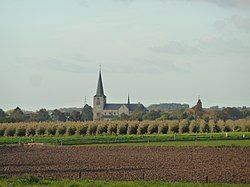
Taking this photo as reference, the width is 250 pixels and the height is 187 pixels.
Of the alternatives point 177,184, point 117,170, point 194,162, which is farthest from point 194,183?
point 194,162

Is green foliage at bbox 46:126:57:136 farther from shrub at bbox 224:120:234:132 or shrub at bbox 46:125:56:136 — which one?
shrub at bbox 224:120:234:132

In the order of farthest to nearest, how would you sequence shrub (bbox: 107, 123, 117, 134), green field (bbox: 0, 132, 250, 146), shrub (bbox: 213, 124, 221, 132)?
1. shrub (bbox: 213, 124, 221, 132)
2. shrub (bbox: 107, 123, 117, 134)
3. green field (bbox: 0, 132, 250, 146)

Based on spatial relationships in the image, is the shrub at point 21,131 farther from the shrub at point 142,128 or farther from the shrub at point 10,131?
the shrub at point 142,128

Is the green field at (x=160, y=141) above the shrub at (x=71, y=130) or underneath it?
underneath

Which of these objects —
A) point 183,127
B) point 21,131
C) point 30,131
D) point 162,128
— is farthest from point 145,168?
point 21,131

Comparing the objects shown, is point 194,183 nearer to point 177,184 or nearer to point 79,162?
point 177,184

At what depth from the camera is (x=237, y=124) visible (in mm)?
115000

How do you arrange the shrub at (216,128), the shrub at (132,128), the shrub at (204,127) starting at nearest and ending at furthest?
1. the shrub at (132,128)
2. the shrub at (204,127)
3. the shrub at (216,128)

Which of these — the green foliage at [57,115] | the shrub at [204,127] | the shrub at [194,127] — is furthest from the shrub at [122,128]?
the green foliage at [57,115]

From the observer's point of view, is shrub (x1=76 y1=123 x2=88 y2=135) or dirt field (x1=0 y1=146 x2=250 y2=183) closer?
dirt field (x1=0 y1=146 x2=250 y2=183)

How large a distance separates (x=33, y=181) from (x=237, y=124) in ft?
291

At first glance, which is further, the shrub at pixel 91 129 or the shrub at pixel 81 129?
the shrub at pixel 91 129

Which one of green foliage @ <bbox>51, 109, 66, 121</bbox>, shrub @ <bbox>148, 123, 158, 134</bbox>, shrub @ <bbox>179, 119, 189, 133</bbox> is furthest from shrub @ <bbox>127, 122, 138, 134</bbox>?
green foliage @ <bbox>51, 109, 66, 121</bbox>

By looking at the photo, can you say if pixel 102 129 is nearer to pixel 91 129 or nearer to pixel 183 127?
pixel 91 129
